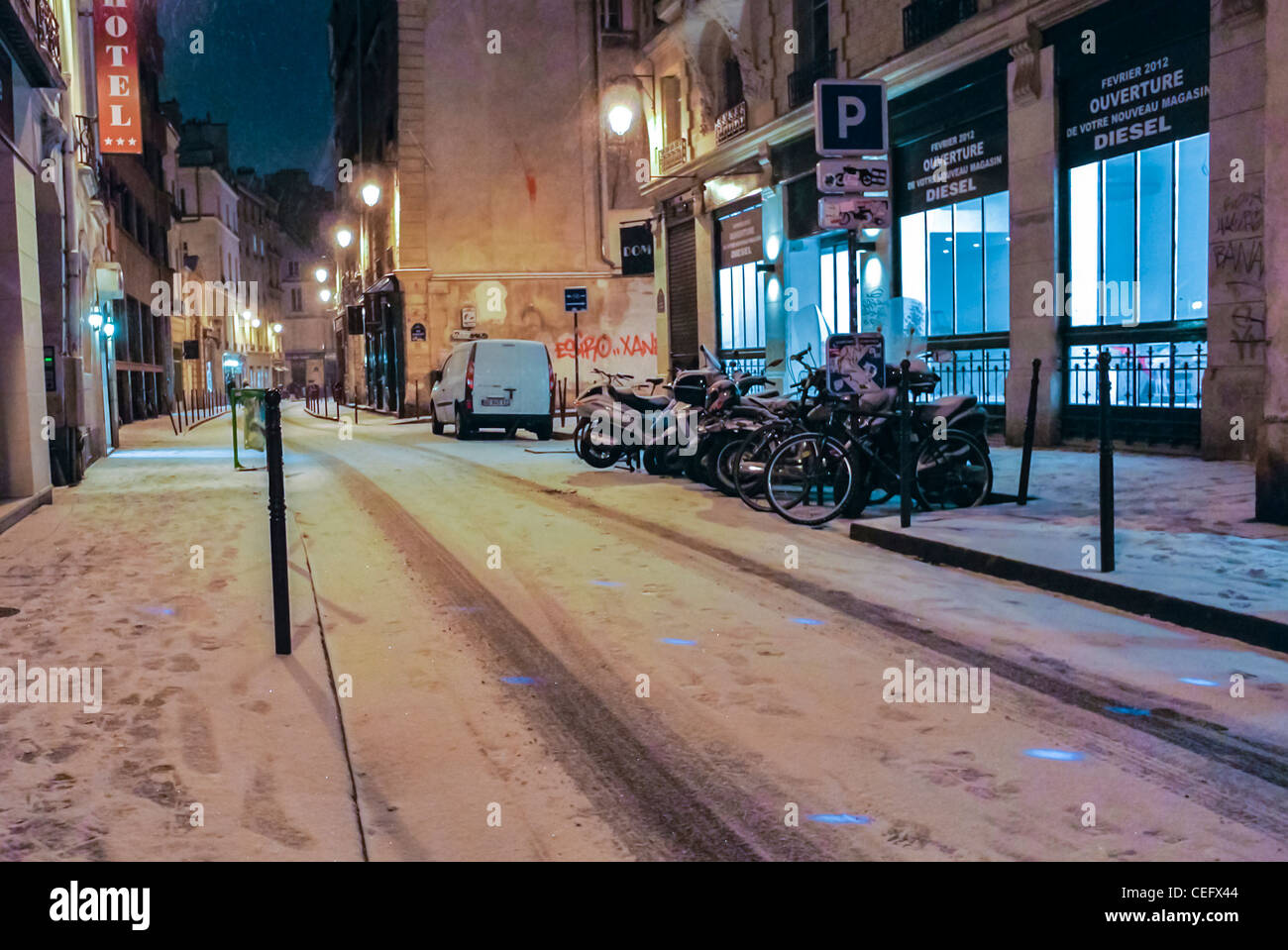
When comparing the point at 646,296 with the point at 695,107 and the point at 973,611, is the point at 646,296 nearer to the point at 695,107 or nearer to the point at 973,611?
the point at 695,107

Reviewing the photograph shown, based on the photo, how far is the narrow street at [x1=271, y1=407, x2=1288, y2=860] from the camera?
12.2ft

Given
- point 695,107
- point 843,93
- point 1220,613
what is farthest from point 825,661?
point 695,107

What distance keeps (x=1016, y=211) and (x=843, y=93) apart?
677cm

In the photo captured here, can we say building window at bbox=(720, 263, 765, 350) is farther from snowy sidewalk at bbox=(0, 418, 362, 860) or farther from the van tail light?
snowy sidewalk at bbox=(0, 418, 362, 860)

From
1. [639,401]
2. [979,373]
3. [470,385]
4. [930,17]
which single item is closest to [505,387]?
[470,385]

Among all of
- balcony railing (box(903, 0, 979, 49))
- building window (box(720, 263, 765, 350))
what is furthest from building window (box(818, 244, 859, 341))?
balcony railing (box(903, 0, 979, 49))

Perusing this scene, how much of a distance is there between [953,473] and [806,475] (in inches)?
51.1

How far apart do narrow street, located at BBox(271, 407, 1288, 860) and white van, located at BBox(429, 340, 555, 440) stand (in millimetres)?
15108

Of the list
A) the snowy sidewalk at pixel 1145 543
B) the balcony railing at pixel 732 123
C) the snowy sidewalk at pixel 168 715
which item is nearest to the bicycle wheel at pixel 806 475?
the snowy sidewalk at pixel 1145 543

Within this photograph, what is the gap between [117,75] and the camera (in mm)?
27156

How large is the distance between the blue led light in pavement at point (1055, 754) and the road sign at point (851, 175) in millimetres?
7047

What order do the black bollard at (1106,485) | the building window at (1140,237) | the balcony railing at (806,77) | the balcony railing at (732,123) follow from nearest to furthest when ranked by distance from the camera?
the black bollard at (1106,485) < the building window at (1140,237) < the balcony railing at (806,77) < the balcony railing at (732,123)

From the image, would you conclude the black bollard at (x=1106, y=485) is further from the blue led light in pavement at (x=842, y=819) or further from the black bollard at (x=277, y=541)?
the black bollard at (x=277, y=541)

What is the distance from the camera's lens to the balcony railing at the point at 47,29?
14322 millimetres
